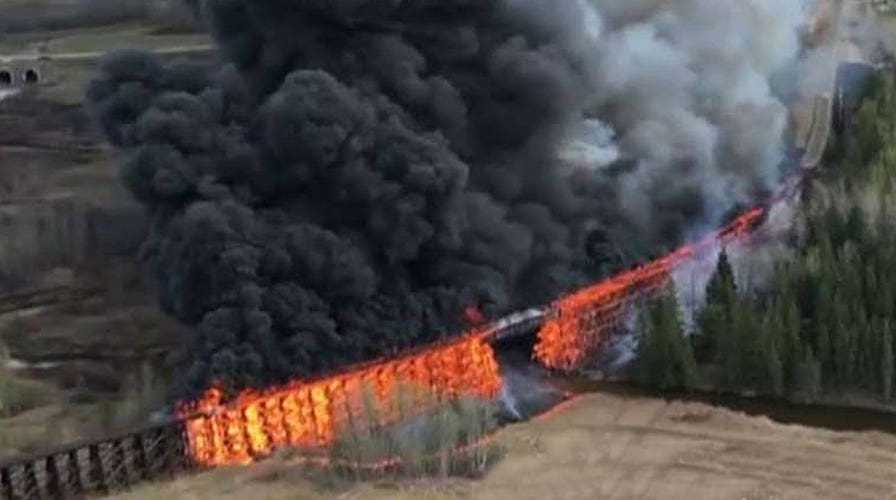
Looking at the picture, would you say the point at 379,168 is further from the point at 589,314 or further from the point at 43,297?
the point at 43,297

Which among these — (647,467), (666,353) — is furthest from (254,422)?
(666,353)

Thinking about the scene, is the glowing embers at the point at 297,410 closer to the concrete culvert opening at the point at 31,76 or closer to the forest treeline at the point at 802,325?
the forest treeline at the point at 802,325

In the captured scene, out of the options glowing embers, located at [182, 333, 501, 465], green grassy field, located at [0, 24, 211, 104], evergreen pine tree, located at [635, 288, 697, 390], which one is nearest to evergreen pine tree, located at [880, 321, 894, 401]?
evergreen pine tree, located at [635, 288, 697, 390]

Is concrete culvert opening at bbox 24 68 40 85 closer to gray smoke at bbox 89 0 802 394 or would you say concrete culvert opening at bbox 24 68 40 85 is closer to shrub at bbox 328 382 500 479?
gray smoke at bbox 89 0 802 394

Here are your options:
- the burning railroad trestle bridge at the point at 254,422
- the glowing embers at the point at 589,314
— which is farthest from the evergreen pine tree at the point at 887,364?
the burning railroad trestle bridge at the point at 254,422

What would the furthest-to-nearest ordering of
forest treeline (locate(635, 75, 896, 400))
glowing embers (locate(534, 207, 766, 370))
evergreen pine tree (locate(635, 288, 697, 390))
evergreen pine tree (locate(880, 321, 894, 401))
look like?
glowing embers (locate(534, 207, 766, 370)), evergreen pine tree (locate(635, 288, 697, 390)), forest treeline (locate(635, 75, 896, 400)), evergreen pine tree (locate(880, 321, 894, 401))

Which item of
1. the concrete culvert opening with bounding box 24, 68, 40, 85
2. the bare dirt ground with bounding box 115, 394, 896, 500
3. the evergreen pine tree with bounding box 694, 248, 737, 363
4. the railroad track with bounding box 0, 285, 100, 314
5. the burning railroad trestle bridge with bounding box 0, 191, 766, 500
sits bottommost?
the bare dirt ground with bounding box 115, 394, 896, 500

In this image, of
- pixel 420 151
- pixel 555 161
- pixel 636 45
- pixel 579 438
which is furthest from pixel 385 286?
pixel 636 45
